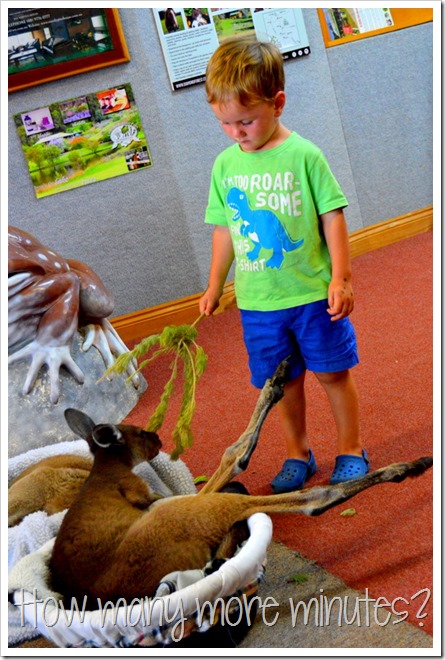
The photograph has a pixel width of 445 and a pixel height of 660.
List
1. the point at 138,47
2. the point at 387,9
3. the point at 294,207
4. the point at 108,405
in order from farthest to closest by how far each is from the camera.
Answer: the point at 387,9 → the point at 138,47 → the point at 108,405 → the point at 294,207

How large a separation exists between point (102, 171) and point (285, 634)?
218 cm

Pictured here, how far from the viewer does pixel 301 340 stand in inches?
60.9

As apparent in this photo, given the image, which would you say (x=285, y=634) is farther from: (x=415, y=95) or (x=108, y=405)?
(x=415, y=95)

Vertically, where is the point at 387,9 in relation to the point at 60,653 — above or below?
above

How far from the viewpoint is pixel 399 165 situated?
11.5 ft

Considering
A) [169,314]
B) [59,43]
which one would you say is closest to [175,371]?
[169,314]

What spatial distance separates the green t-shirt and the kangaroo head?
38 centimetres

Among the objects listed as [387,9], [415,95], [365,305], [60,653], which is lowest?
[365,305]

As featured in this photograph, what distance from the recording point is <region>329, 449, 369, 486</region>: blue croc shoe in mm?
1561

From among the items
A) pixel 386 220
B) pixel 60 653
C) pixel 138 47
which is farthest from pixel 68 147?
pixel 60 653

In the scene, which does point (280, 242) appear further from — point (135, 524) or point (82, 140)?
point (82, 140)

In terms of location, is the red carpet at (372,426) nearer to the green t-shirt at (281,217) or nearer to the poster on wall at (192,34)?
the green t-shirt at (281,217)

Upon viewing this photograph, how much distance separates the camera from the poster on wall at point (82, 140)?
2916 mm

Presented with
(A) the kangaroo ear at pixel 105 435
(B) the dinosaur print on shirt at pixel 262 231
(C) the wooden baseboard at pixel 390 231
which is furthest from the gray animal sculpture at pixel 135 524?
(C) the wooden baseboard at pixel 390 231
